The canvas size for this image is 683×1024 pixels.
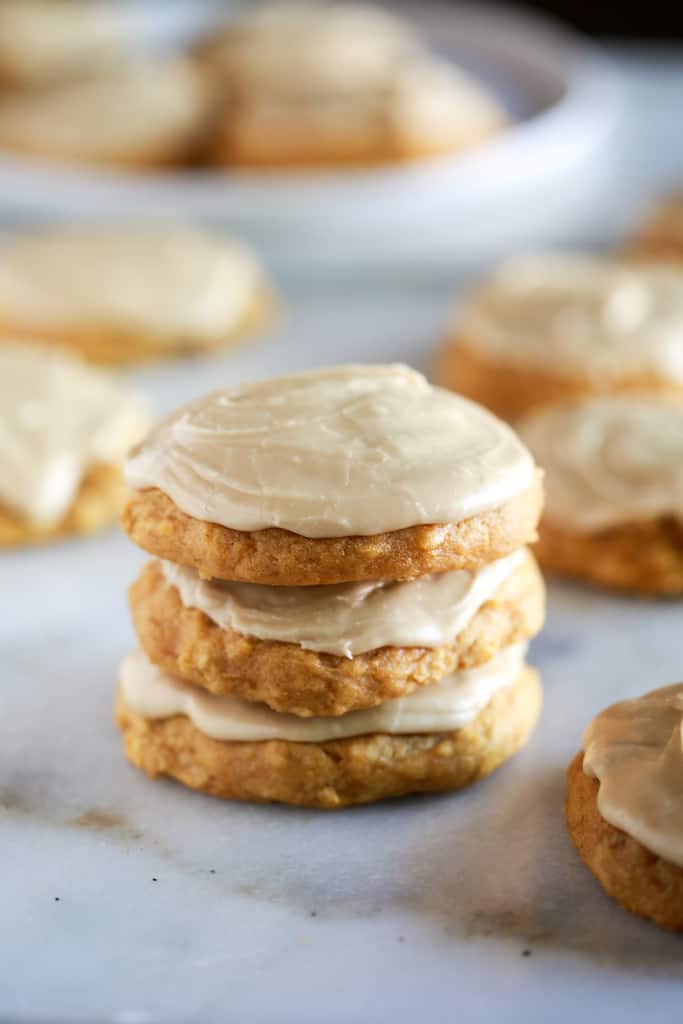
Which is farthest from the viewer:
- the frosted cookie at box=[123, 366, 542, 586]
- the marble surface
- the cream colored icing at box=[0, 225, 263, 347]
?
the cream colored icing at box=[0, 225, 263, 347]

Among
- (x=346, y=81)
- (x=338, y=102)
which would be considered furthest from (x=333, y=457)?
(x=346, y=81)

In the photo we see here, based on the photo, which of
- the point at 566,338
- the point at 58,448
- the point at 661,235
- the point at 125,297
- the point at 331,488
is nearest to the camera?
the point at 331,488

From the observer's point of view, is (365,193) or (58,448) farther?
(365,193)

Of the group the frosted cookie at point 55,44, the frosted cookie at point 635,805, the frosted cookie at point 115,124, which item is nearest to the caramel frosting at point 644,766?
the frosted cookie at point 635,805

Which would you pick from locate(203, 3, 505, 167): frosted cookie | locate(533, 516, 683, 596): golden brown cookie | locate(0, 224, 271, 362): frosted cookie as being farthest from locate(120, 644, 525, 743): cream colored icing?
locate(203, 3, 505, 167): frosted cookie

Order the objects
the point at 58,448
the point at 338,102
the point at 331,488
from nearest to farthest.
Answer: the point at 331,488 → the point at 58,448 → the point at 338,102

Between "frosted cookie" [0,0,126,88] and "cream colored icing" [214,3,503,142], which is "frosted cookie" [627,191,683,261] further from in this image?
"frosted cookie" [0,0,126,88]

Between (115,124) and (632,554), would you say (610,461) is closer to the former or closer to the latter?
(632,554)

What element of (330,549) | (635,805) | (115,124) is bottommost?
(115,124)

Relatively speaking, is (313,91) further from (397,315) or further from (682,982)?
(682,982)
